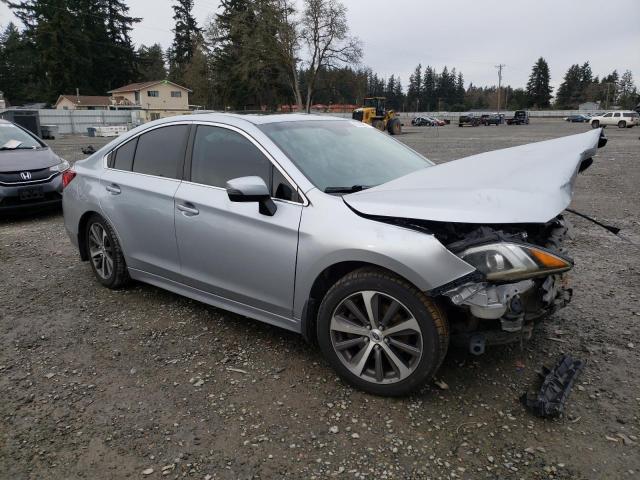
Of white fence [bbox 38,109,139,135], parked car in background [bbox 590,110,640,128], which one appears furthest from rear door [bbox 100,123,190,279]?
parked car in background [bbox 590,110,640,128]

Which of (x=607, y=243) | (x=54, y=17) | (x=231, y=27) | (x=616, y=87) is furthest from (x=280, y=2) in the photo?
(x=616, y=87)

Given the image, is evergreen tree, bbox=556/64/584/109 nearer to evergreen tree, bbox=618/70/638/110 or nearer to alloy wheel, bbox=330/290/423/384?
evergreen tree, bbox=618/70/638/110

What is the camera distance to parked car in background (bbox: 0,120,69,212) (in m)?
7.27

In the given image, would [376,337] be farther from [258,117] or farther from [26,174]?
[26,174]

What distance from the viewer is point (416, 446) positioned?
8.00 ft

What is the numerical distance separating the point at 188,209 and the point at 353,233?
1414mm

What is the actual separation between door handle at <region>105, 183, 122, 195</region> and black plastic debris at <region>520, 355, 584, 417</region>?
11.2 feet

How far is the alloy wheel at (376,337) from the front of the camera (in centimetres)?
265

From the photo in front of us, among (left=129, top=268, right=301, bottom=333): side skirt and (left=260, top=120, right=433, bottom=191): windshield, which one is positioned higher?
(left=260, top=120, right=433, bottom=191): windshield

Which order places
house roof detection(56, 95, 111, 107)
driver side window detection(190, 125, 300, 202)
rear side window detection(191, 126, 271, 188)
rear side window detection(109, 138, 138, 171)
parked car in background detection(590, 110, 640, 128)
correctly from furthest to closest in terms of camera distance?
house roof detection(56, 95, 111, 107), parked car in background detection(590, 110, 640, 128), rear side window detection(109, 138, 138, 171), rear side window detection(191, 126, 271, 188), driver side window detection(190, 125, 300, 202)

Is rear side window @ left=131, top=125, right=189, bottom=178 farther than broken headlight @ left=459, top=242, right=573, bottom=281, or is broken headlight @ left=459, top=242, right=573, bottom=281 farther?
rear side window @ left=131, top=125, right=189, bottom=178

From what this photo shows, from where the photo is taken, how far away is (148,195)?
3859 millimetres

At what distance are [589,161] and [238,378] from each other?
2.82 metres

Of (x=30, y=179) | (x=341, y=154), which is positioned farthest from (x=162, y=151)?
(x=30, y=179)
